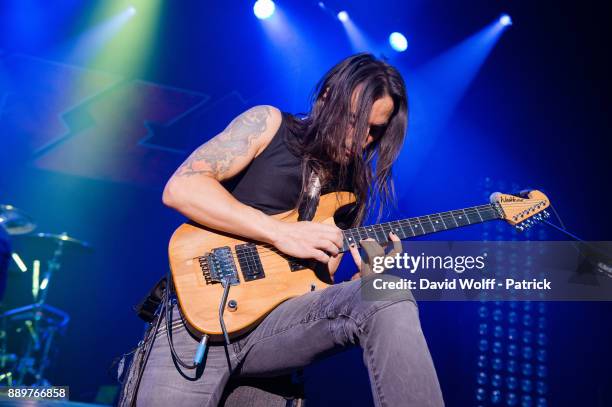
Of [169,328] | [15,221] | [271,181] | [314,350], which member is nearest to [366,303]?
[314,350]

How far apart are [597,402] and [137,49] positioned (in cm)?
644

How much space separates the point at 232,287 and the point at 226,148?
70 cm

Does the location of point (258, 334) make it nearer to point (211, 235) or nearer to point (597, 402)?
point (211, 235)

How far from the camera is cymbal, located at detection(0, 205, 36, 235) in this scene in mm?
5359

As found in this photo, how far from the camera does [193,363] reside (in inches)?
86.2

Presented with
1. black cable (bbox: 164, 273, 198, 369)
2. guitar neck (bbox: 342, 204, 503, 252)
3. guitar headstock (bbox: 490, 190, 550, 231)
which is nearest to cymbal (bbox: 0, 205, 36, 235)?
black cable (bbox: 164, 273, 198, 369)

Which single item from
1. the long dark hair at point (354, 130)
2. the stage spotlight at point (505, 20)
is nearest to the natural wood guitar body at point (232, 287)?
the long dark hair at point (354, 130)

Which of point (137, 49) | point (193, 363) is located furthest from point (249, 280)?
point (137, 49)

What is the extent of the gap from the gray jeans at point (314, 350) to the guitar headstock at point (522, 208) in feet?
5.31

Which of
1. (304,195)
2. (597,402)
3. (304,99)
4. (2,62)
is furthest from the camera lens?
(304,99)

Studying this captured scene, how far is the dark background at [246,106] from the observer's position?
598 cm

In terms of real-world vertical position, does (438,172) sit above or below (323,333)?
above

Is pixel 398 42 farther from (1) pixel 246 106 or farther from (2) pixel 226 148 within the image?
(2) pixel 226 148

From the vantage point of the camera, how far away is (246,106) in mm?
6609
